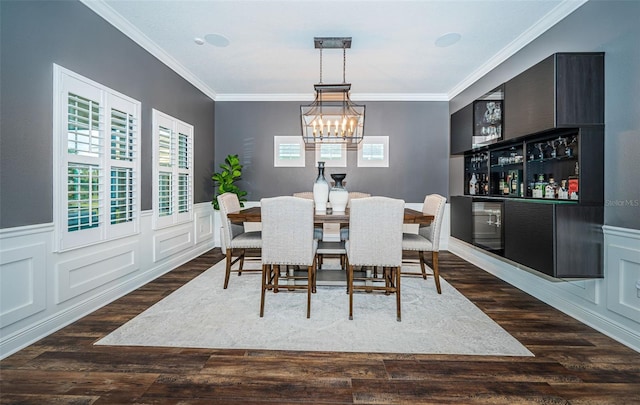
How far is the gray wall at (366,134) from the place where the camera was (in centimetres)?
538

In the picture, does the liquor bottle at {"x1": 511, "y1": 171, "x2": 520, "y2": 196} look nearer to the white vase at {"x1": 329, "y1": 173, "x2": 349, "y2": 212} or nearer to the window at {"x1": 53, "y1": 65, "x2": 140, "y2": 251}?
the white vase at {"x1": 329, "y1": 173, "x2": 349, "y2": 212}

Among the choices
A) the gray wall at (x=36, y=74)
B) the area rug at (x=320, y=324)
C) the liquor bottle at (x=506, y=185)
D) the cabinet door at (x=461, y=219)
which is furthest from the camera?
the cabinet door at (x=461, y=219)

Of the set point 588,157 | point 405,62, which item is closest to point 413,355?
point 588,157

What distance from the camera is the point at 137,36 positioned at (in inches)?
127

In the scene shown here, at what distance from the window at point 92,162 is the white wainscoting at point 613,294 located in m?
4.15

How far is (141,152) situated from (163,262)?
139 cm

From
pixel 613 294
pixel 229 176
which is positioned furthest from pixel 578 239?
pixel 229 176

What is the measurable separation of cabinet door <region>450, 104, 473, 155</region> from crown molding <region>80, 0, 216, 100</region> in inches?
153

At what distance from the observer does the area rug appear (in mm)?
2107

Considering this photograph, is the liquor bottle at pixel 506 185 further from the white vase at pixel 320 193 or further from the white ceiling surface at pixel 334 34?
the white vase at pixel 320 193

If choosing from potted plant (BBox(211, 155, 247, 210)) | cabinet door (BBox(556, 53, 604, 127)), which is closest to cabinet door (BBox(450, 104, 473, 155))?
cabinet door (BBox(556, 53, 604, 127))

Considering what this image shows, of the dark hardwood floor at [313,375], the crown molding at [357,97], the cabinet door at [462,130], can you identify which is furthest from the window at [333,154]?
the dark hardwood floor at [313,375]

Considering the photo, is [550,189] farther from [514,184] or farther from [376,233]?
[376,233]

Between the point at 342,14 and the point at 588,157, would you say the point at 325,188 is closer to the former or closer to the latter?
the point at 342,14
